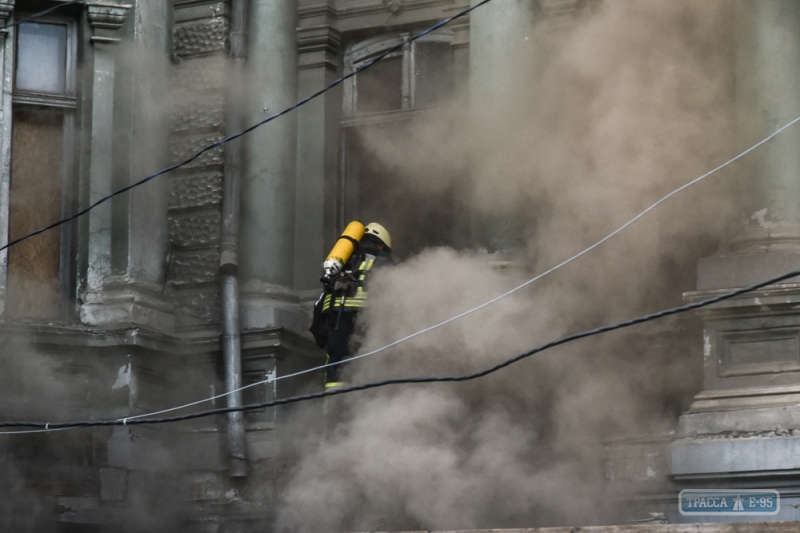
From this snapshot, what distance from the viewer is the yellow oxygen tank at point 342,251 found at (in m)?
12.6

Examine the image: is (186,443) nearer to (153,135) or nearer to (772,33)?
(153,135)

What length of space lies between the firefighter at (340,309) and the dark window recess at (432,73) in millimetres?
2219

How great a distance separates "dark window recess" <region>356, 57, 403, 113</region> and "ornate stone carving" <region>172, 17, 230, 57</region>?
4.45 feet

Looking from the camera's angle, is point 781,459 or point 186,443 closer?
point 781,459

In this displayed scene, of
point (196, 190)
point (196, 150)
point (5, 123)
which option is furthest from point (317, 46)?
point (5, 123)

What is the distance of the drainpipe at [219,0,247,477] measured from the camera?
1310 centimetres

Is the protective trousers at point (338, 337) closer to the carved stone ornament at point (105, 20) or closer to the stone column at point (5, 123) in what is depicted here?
the stone column at point (5, 123)

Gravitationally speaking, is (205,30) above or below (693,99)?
above

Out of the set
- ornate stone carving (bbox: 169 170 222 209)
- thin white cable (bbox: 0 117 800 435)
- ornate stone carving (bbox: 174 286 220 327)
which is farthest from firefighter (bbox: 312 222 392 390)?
ornate stone carving (bbox: 169 170 222 209)

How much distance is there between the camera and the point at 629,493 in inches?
443

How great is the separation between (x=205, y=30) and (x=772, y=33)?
5.27 metres

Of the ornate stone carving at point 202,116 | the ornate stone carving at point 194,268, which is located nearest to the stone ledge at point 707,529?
the ornate stone carving at point 194,268

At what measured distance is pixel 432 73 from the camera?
47.7 ft

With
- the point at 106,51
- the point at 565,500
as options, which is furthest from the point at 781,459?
the point at 106,51
